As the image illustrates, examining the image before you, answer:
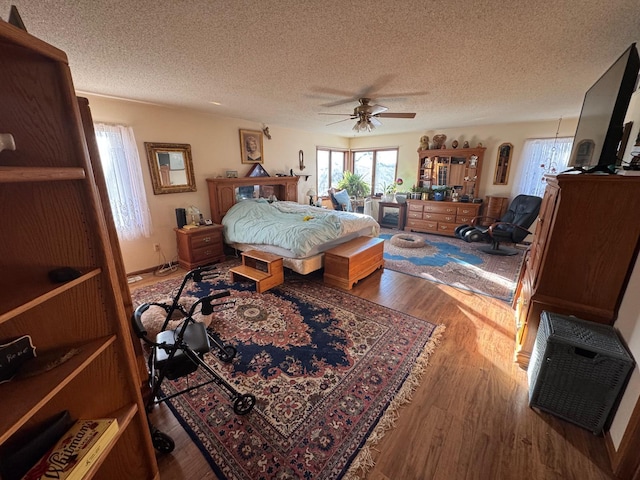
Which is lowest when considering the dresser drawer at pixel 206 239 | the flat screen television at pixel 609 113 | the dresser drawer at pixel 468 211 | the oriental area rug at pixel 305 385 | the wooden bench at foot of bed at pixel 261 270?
the oriental area rug at pixel 305 385

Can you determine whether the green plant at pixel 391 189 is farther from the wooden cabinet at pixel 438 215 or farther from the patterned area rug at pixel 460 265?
the patterned area rug at pixel 460 265

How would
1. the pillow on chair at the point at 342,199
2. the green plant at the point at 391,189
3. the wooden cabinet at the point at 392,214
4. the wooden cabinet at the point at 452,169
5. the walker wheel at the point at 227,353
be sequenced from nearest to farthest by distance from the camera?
the walker wheel at the point at 227,353
the wooden cabinet at the point at 452,169
the wooden cabinet at the point at 392,214
the pillow on chair at the point at 342,199
the green plant at the point at 391,189

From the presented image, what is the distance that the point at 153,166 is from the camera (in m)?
3.65

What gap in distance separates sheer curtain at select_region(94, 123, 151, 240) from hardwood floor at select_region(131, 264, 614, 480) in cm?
273

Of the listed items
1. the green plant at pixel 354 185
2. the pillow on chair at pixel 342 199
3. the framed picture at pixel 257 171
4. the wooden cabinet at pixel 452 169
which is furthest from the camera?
the green plant at pixel 354 185

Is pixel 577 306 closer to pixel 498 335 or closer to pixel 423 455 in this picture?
pixel 498 335

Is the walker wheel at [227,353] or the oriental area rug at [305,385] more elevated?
the walker wheel at [227,353]

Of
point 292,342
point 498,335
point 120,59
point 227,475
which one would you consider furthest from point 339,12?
point 498,335

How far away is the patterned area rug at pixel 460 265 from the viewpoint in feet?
11.0

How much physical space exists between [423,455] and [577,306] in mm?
1379

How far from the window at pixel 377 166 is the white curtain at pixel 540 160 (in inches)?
103

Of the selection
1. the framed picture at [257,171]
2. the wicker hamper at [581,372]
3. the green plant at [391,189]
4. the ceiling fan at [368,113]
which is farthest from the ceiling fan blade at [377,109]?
the green plant at [391,189]

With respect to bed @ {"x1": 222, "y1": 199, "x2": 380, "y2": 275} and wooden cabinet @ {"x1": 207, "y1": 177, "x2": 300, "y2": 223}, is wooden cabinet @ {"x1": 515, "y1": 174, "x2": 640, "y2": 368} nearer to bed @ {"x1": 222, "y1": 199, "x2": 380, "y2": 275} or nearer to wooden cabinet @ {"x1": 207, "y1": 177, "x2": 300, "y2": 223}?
bed @ {"x1": 222, "y1": 199, "x2": 380, "y2": 275}

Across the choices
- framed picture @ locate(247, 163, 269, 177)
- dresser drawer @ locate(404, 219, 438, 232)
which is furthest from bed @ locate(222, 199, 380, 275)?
dresser drawer @ locate(404, 219, 438, 232)
